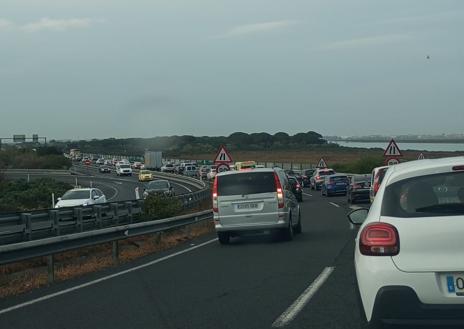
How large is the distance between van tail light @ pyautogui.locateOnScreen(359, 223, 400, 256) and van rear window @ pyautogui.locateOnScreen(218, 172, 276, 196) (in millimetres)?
12156

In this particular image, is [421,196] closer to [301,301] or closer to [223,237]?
[301,301]

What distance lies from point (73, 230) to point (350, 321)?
1501 cm

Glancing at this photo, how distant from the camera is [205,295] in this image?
10320 mm

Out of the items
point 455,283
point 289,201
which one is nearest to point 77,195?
point 289,201

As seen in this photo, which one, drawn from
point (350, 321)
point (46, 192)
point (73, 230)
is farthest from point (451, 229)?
point (46, 192)

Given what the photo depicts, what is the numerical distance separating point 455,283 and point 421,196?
2.59ft

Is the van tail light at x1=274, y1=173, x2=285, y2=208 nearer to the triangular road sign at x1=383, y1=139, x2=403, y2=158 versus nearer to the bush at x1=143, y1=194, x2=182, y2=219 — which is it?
the bush at x1=143, y1=194, x2=182, y2=219

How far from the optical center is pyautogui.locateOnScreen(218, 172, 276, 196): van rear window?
18.2m

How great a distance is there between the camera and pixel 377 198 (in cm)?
632

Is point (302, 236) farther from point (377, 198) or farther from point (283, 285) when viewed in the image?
point (377, 198)

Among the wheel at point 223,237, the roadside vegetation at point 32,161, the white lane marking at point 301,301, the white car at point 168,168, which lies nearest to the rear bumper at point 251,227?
the wheel at point 223,237

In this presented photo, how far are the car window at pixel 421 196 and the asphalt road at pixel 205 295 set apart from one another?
112 centimetres

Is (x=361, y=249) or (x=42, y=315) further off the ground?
(x=361, y=249)

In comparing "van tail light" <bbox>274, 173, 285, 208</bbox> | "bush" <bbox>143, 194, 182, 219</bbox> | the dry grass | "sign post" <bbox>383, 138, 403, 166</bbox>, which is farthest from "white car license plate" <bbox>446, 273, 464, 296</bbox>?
"sign post" <bbox>383, 138, 403, 166</bbox>
